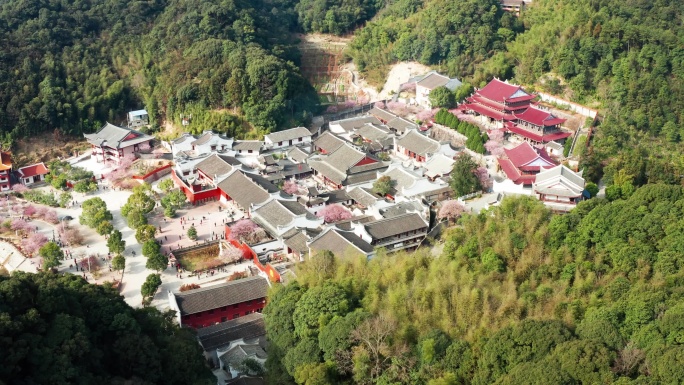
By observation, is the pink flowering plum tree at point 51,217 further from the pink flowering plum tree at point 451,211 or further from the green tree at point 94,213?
the pink flowering plum tree at point 451,211

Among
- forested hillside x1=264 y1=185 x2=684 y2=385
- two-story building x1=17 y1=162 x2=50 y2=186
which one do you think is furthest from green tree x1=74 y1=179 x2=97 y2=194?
forested hillside x1=264 y1=185 x2=684 y2=385

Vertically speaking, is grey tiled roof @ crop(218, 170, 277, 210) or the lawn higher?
grey tiled roof @ crop(218, 170, 277, 210)

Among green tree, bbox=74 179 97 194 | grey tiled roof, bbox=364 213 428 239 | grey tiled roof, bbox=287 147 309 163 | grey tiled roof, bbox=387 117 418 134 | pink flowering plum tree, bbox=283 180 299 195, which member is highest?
grey tiled roof, bbox=364 213 428 239

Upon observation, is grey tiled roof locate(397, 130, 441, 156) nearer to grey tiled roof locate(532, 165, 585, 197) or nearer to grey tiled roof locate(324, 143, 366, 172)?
grey tiled roof locate(324, 143, 366, 172)

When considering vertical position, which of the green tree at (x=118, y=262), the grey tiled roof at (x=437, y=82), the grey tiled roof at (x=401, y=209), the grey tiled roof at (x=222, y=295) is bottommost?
the grey tiled roof at (x=437, y=82)

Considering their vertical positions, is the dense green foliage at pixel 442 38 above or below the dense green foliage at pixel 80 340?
below

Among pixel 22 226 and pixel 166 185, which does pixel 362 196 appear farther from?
pixel 22 226

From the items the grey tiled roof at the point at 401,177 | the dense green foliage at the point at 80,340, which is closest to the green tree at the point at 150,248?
the dense green foliage at the point at 80,340

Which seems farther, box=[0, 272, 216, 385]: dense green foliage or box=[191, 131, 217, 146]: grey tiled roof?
box=[191, 131, 217, 146]: grey tiled roof
